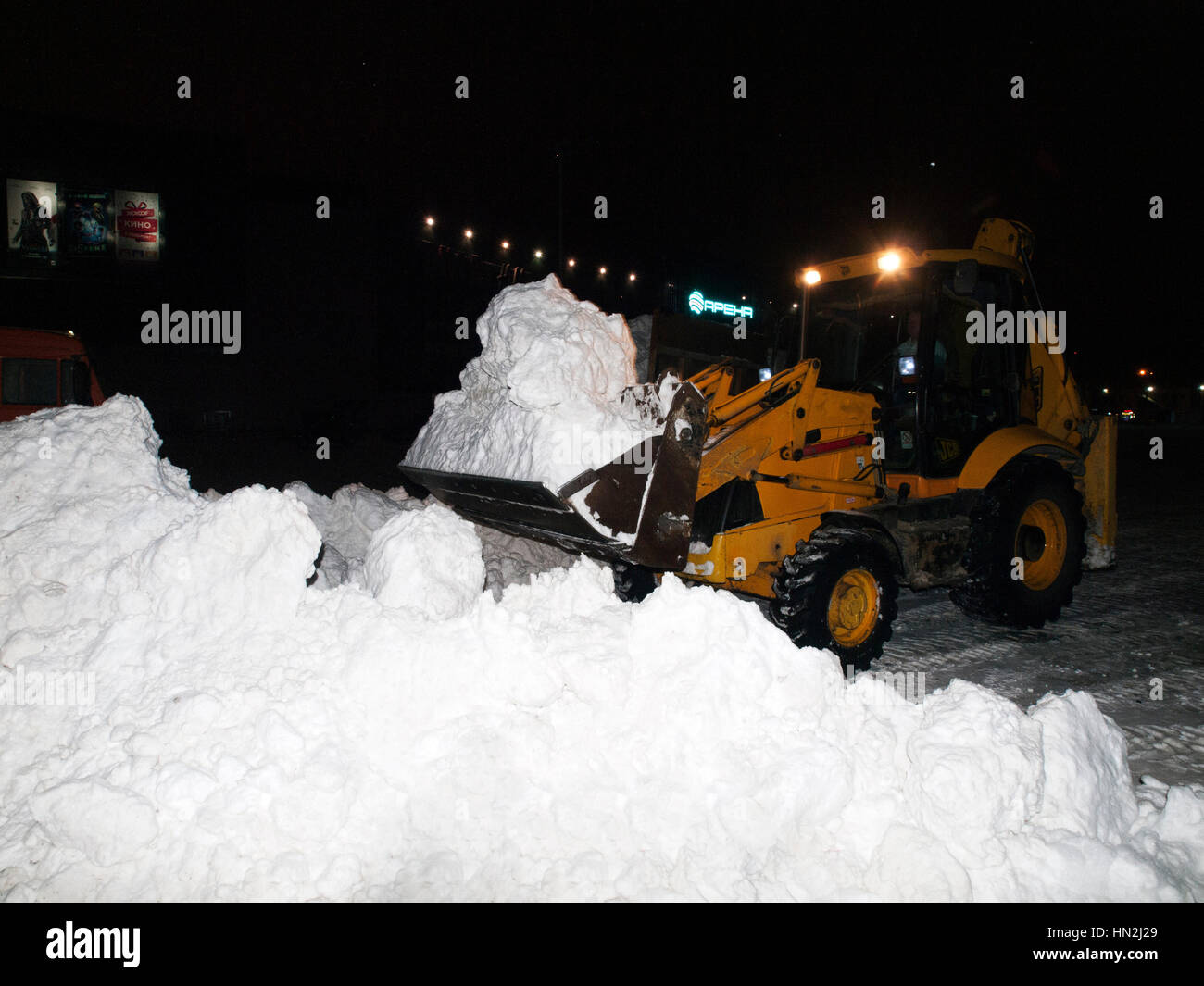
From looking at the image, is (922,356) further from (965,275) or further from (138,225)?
(138,225)

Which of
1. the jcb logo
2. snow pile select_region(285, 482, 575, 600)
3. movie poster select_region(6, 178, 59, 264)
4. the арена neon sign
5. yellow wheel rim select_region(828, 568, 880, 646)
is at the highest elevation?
movie poster select_region(6, 178, 59, 264)

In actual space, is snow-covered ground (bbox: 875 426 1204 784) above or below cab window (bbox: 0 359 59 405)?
below

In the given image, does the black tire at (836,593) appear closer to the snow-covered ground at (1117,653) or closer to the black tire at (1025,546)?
the snow-covered ground at (1117,653)

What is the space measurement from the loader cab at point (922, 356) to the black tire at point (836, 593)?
3.15 feet

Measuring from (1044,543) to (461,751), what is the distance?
557 centimetres

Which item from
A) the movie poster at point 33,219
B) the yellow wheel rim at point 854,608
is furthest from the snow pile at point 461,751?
the movie poster at point 33,219

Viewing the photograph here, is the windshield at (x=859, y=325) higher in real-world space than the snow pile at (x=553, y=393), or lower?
higher

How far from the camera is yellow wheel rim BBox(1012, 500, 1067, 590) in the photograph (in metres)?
6.42

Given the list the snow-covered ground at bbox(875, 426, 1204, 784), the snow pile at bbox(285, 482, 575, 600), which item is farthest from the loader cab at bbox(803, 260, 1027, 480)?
the snow pile at bbox(285, 482, 575, 600)

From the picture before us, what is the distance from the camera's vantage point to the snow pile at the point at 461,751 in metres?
2.86

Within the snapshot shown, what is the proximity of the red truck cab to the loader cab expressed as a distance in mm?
9838

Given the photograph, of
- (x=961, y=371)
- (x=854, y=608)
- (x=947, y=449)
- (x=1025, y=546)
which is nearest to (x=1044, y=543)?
(x=1025, y=546)

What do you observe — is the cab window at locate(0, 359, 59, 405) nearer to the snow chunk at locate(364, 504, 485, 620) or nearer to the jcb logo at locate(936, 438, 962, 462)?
the snow chunk at locate(364, 504, 485, 620)

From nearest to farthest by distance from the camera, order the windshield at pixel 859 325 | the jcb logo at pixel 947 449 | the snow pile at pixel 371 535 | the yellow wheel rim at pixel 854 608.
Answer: the yellow wheel rim at pixel 854 608 < the windshield at pixel 859 325 < the jcb logo at pixel 947 449 < the snow pile at pixel 371 535
